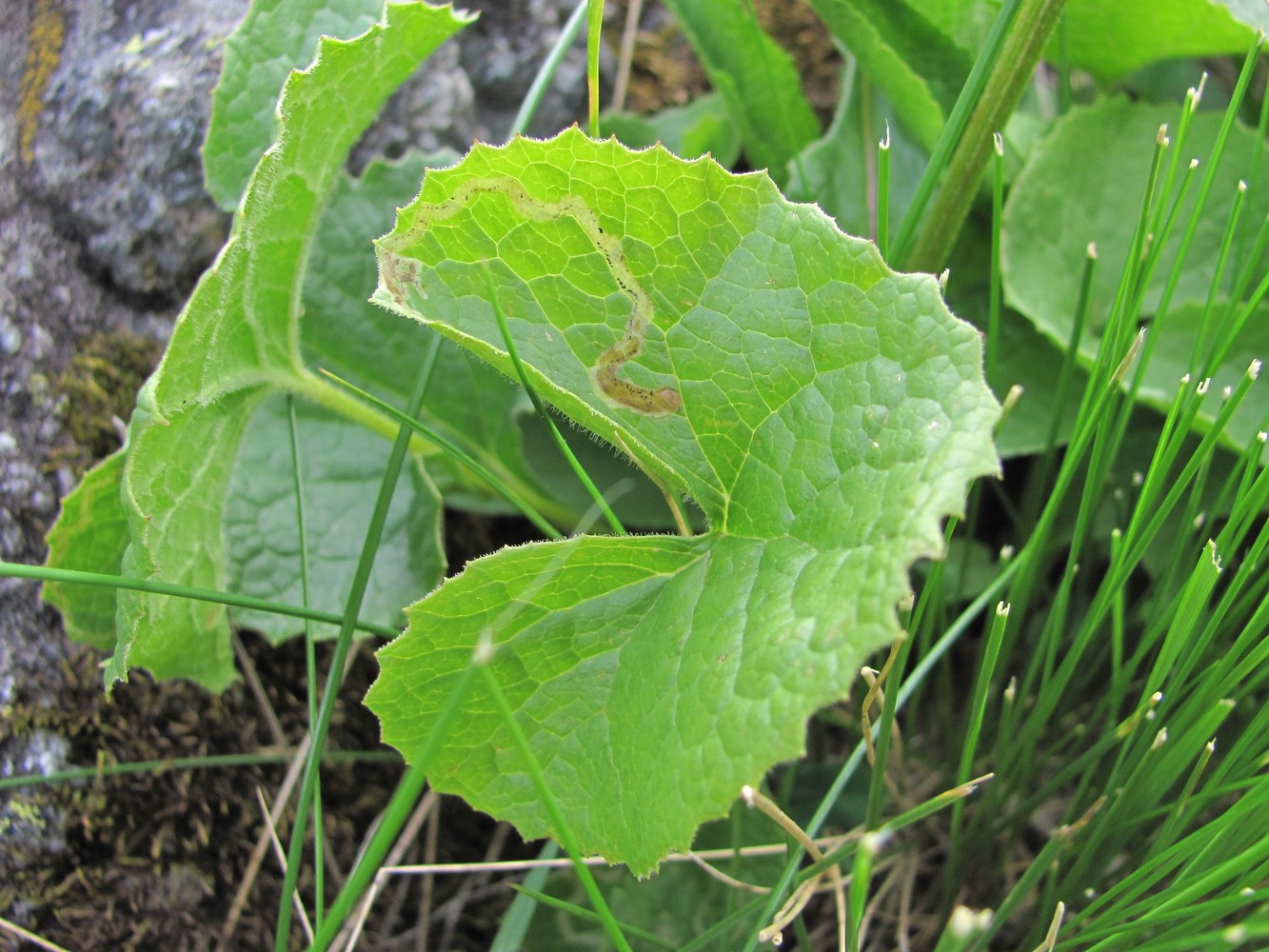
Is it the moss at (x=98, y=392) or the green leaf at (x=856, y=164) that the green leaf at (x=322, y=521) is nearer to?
the moss at (x=98, y=392)

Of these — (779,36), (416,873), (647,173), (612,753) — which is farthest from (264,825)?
(779,36)

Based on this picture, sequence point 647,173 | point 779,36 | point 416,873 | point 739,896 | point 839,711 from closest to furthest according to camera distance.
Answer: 1. point 647,173
2. point 739,896
3. point 416,873
4. point 839,711
5. point 779,36

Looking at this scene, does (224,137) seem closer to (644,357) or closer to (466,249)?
(466,249)

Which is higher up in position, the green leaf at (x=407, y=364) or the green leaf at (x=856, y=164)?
the green leaf at (x=856, y=164)

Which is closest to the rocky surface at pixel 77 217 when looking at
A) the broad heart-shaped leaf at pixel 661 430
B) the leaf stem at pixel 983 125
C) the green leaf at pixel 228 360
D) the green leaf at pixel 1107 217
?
the green leaf at pixel 228 360

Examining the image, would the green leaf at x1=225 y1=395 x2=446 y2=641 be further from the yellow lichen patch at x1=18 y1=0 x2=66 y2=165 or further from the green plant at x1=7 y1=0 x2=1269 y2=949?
the yellow lichen patch at x1=18 y1=0 x2=66 y2=165

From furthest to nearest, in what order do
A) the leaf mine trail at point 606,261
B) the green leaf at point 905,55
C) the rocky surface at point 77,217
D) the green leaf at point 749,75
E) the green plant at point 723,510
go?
the green leaf at point 749,75 < the green leaf at point 905,55 < the rocky surface at point 77,217 < the leaf mine trail at point 606,261 < the green plant at point 723,510

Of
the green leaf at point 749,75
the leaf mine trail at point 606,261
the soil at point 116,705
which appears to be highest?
the green leaf at point 749,75
